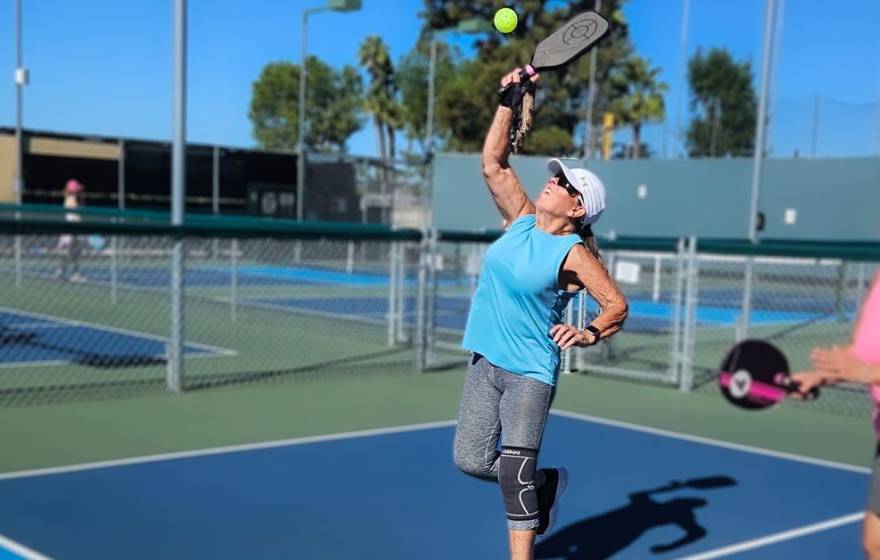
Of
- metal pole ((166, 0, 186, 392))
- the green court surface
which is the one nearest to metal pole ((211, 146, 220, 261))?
the green court surface

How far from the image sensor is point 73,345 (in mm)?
12914

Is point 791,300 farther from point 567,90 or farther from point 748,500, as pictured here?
point 567,90

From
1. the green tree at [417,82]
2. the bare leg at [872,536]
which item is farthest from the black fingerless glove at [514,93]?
the green tree at [417,82]

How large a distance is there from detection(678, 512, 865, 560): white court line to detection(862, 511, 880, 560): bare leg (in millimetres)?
1524

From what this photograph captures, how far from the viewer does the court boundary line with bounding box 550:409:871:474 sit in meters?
8.07

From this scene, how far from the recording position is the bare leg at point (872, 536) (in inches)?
163

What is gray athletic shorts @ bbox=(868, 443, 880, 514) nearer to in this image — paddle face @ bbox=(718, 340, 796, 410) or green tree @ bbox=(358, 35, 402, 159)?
paddle face @ bbox=(718, 340, 796, 410)

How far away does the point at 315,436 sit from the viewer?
8.30 meters

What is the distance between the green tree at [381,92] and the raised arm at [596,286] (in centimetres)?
6723

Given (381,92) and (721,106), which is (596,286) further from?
(381,92)

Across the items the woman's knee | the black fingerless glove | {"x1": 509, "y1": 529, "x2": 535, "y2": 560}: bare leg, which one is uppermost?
the black fingerless glove

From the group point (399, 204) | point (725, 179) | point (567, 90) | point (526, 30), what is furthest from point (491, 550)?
point (526, 30)

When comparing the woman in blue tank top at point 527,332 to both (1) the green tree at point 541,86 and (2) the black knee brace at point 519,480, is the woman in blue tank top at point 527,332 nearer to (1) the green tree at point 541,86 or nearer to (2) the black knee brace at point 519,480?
(2) the black knee brace at point 519,480

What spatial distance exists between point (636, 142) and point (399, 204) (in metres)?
10.1
